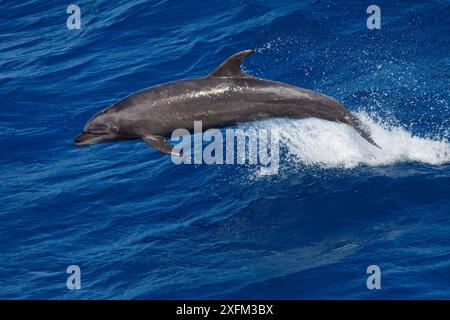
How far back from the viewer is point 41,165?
54.7 feet

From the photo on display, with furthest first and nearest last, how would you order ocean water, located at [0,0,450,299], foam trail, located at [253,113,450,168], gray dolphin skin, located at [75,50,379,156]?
foam trail, located at [253,113,450,168] → gray dolphin skin, located at [75,50,379,156] → ocean water, located at [0,0,450,299]

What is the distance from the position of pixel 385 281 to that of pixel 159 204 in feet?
14.5

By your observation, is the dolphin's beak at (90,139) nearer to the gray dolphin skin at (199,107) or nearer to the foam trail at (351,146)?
the gray dolphin skin at (199,107)

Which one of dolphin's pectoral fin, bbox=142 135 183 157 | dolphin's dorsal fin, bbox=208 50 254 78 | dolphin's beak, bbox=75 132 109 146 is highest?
dolphin's dorsal fin, bbox=208 50 254 78

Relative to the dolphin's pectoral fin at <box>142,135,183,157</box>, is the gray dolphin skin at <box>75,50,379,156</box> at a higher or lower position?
higher

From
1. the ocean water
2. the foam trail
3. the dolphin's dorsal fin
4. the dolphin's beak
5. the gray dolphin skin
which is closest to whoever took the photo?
the ocean water

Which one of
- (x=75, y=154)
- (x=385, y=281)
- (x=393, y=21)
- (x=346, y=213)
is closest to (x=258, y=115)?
(x=346, y=213)

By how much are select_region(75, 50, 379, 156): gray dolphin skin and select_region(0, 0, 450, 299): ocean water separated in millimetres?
859

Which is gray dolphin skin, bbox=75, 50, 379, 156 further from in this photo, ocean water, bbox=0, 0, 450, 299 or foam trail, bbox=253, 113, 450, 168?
foam trail, bbox=253, 113, 450, 168

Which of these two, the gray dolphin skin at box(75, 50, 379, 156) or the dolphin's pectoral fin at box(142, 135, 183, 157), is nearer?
the dolphin's pectoral fin at box(142, 135, 183, 157)

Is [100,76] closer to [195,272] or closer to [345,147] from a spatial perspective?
[345,147]

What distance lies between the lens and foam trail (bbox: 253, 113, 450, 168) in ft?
49.5

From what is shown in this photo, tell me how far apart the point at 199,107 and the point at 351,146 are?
3380 millimetres

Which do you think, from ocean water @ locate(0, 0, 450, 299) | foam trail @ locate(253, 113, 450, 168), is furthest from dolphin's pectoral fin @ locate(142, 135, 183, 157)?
foam trail @ locate(253, 113, 450, 168)
